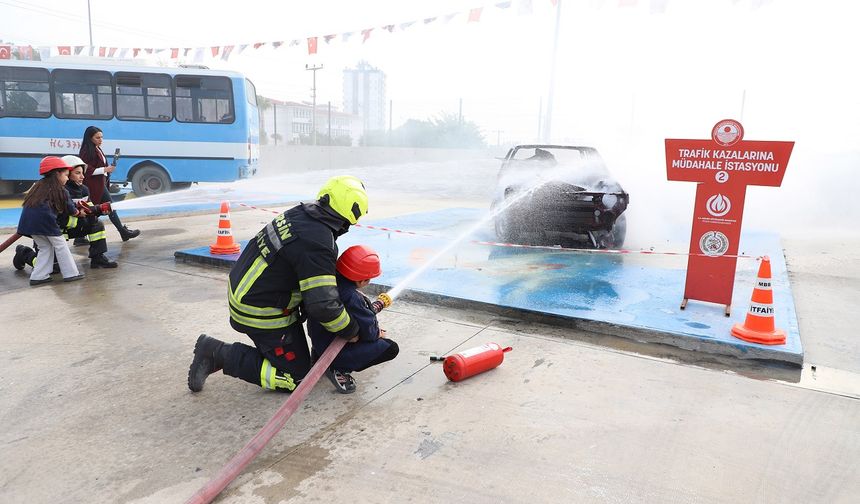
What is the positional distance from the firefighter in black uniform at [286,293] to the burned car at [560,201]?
178 inches

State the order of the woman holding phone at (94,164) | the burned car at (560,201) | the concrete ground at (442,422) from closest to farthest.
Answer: the concrete ground at (442,422), the burned car at (560,201), the woman holding phone at (94,164)

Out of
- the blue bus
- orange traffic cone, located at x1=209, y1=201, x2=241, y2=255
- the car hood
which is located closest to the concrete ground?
orange traffic cone, located at x1=209, y1=201, x2=241, y2=255

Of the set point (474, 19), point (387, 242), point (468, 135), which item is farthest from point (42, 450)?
point (468, 135)

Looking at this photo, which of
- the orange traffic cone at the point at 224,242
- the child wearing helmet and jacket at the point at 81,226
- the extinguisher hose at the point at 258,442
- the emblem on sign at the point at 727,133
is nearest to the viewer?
the extinguisher hose at the point at 258,442

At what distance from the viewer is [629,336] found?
4.52 meters

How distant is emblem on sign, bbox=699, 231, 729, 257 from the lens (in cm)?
496

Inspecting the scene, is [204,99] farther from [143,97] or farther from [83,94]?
[83,94]

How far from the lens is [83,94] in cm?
1381

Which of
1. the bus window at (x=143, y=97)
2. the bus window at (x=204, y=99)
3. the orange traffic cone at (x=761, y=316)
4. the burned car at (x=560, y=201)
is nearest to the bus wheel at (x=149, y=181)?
the bus window at (x=143, y=97)

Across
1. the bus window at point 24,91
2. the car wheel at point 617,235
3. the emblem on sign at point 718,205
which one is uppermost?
the bus window at point 24,91

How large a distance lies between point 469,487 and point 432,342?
191 centimetres

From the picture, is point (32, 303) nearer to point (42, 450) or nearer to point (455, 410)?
point (42, 450)

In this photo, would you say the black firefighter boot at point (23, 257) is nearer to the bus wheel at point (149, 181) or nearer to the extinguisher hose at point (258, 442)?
the extinguisher hose at point (258, 442)

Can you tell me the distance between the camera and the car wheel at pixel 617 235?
26.0 ft
